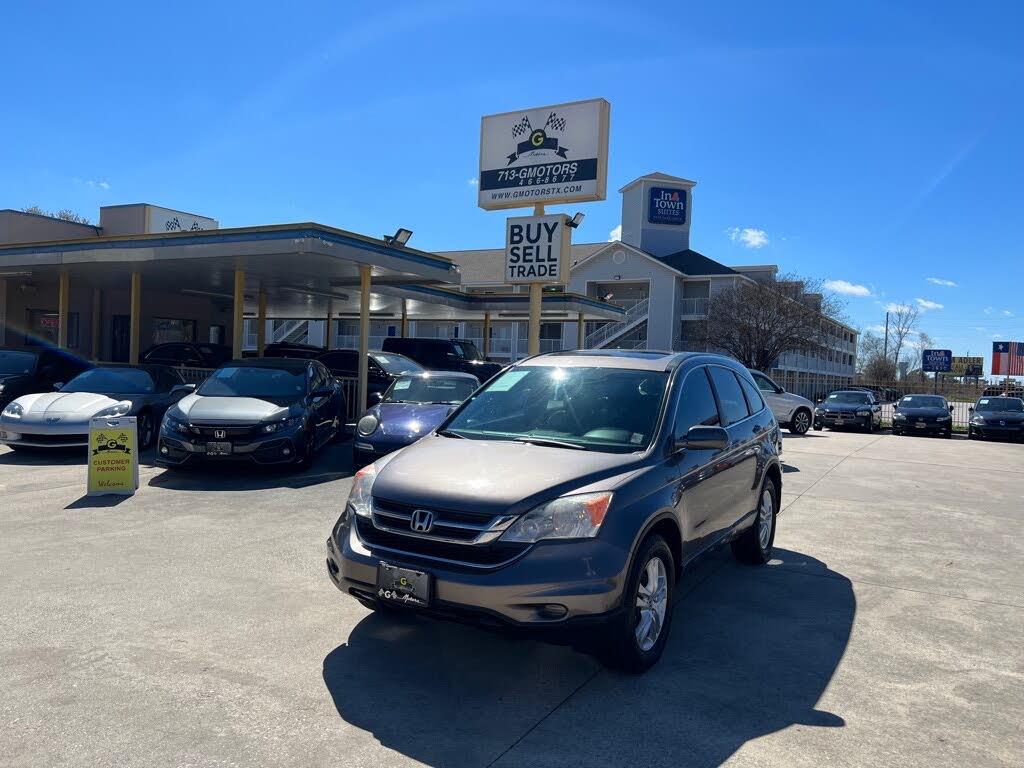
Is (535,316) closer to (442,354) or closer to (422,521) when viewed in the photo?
(442,354)

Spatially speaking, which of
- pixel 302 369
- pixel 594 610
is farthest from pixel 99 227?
pixel 594 610

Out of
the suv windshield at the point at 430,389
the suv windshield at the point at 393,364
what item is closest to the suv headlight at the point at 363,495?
the suv windshield at the point at 430,389

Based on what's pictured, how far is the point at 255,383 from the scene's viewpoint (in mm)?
10531

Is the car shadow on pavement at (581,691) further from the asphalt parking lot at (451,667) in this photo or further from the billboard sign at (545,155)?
the billboard sign at (545,155)

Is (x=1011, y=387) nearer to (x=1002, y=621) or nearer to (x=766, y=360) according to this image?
(x=766, y=360)

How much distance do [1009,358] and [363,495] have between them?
47364 mm

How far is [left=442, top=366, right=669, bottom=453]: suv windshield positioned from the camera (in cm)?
451

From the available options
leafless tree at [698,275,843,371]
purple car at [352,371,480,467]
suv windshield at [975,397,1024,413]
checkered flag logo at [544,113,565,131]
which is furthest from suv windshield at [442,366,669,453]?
leafless tree at [698,275,843,371]

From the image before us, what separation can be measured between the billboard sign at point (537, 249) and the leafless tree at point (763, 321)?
85.7ft

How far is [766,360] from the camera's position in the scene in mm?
37281

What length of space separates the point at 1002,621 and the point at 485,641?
3563 mm

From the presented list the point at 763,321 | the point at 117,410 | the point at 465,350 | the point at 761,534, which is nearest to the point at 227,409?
the point at 117,410

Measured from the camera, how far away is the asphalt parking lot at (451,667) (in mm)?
3230

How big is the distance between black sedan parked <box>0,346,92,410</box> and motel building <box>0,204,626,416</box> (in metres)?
2.35
